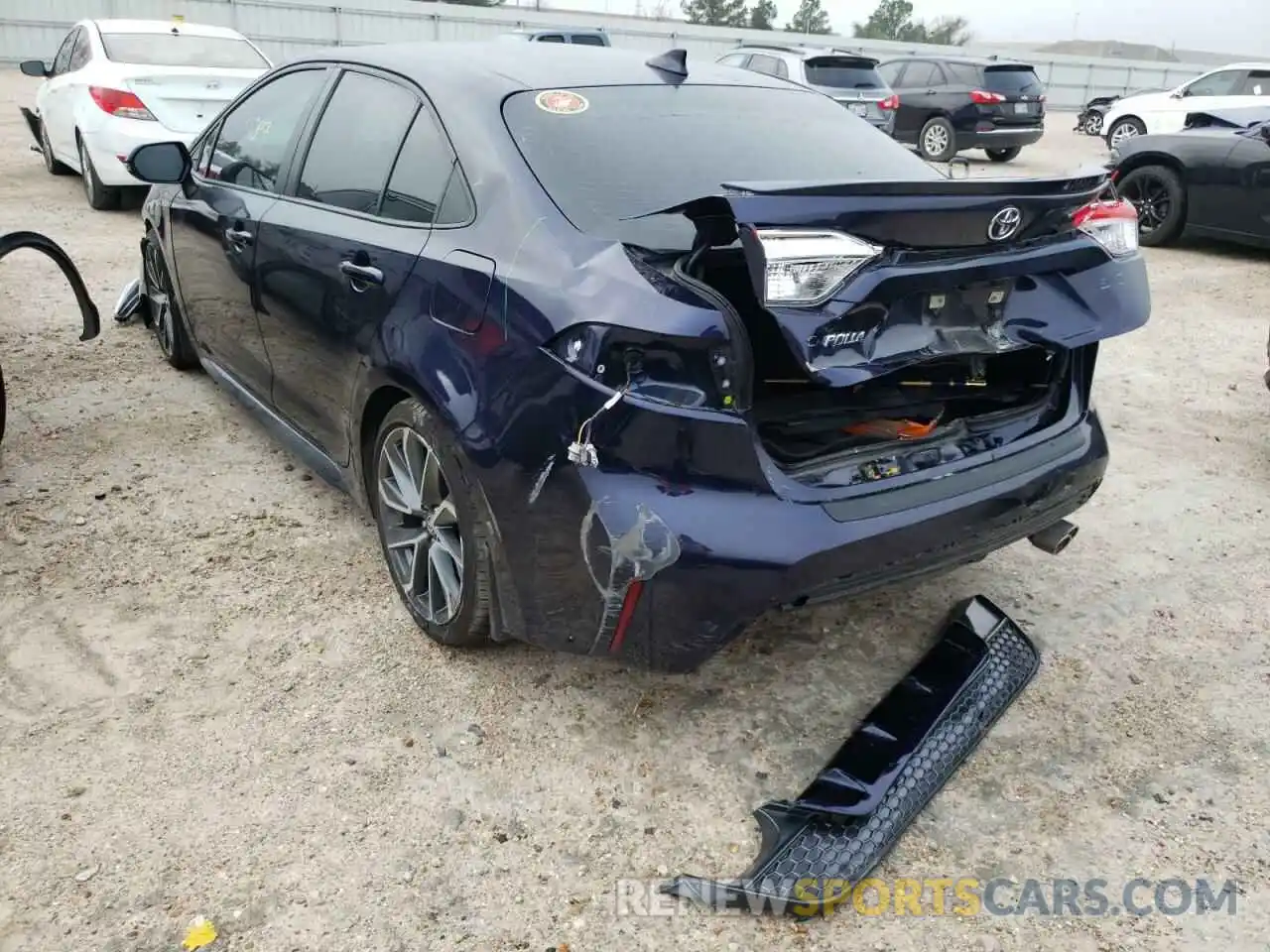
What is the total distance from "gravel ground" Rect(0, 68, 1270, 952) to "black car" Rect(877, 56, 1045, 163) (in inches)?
512

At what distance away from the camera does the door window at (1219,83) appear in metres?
14.1

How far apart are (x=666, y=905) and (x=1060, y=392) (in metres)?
1.82

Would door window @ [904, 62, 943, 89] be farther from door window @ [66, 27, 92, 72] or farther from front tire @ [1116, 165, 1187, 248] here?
door window @ [66, 27, 92, 72]

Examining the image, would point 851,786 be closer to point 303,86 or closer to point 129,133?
point 303,86

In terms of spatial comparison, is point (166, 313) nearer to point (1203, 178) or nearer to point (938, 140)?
point (1203, 178)

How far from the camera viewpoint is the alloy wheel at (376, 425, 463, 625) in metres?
2.80

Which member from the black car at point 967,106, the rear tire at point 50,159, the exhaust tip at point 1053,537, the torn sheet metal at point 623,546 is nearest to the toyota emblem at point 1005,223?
the exhaust tip at point 1053,537

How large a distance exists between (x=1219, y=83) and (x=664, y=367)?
15582 mm

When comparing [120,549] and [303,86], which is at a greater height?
[303,86]

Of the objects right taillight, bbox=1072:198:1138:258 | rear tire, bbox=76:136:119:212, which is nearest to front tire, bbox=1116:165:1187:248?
right taillight, bbox=1072:198:1138:258

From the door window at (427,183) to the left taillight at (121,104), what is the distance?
6453 millimetres

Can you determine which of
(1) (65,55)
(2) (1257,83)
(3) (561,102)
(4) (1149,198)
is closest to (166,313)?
(3) (561,102)

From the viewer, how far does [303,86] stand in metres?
3.62

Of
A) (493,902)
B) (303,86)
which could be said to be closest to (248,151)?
(303,86)
